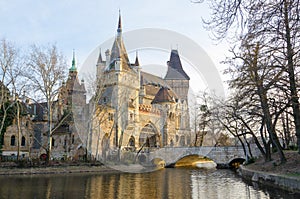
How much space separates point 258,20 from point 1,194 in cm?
1092

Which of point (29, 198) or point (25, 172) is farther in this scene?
point (25, 172)

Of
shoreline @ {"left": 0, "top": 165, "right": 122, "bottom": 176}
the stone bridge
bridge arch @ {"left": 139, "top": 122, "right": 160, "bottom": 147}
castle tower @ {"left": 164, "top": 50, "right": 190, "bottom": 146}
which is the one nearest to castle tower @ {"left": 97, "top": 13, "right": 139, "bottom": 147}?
bridge arch @ {"left": 139, "top": 122, "right": 160, "bottom": 147}

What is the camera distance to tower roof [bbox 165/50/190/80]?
77375 mm

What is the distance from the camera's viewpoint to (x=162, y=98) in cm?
5328

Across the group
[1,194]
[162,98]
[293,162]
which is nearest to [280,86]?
[293,162]

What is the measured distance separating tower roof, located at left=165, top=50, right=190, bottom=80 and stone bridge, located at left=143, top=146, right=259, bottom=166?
134 feet

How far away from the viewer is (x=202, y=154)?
34938 millimetres

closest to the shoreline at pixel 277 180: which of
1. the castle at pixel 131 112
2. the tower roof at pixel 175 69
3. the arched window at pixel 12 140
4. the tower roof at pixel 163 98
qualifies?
the castle at pixel 131 112

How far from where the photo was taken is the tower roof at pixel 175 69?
254 ft

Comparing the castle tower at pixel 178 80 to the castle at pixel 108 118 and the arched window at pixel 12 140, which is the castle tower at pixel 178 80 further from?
the arched window at pixel 12 140

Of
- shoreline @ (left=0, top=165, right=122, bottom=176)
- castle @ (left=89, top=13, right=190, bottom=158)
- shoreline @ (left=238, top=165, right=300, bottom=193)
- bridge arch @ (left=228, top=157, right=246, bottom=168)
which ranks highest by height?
castle @ (left=89, top=13, right=190, bottom=158)

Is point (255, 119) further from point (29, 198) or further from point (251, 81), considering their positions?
point (29, 198)

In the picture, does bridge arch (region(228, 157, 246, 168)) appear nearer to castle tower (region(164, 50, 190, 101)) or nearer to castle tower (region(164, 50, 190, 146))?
castle tower (region(164, 50, 190, 146))

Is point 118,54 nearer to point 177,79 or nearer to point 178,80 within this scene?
point 177,79
